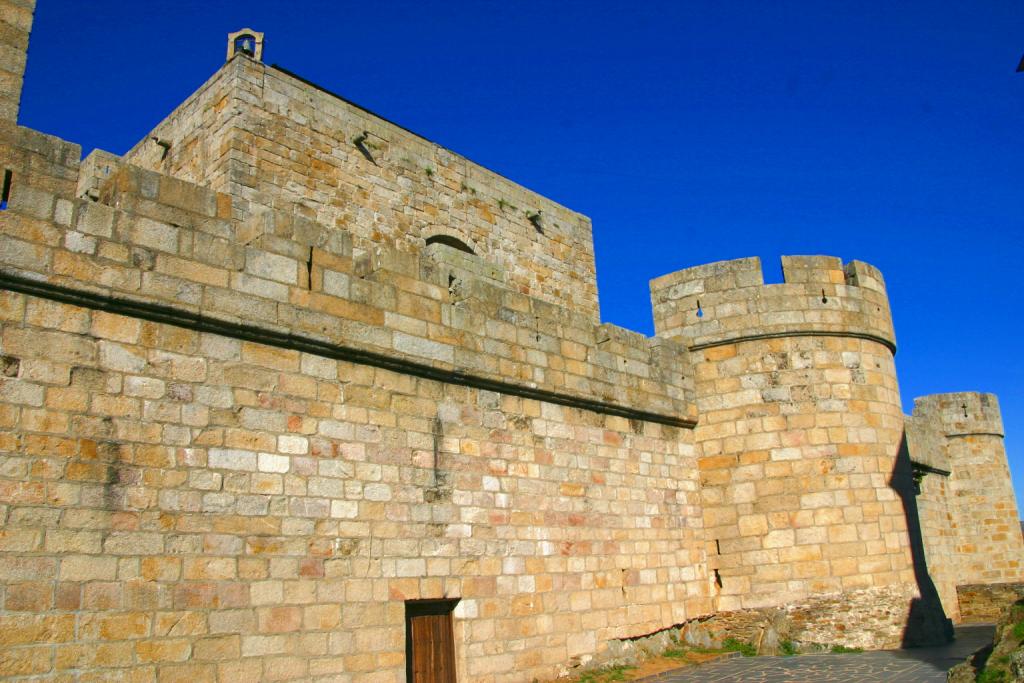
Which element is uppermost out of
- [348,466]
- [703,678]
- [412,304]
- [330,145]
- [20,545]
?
[330,145]

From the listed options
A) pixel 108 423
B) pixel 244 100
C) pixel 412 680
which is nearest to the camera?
pixel 108 423

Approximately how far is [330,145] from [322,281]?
5085 mm

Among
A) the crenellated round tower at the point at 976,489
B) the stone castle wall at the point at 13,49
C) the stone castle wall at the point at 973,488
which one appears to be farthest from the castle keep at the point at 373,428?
the crenellated round tower at the point at 976,489

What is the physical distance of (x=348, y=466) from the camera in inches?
277

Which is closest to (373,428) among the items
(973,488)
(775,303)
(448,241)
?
(775,303)

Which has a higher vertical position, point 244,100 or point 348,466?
point 244,100

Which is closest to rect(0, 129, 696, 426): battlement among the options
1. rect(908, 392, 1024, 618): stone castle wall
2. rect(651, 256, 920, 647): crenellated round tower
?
rect(651, 256, 920, 647): crenellated round tower

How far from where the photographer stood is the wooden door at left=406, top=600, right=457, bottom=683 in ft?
23.8

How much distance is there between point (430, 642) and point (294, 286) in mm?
3042

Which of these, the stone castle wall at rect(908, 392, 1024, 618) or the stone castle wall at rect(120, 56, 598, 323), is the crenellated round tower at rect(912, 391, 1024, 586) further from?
the stone castle wall at rect(120, 56, 598, 323)

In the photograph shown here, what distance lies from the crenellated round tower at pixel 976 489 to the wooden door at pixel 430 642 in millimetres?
12629

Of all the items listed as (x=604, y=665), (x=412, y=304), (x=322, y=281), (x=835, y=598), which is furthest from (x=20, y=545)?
(x=835, y=598)

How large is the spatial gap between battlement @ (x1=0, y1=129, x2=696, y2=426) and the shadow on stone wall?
3458 millimetres

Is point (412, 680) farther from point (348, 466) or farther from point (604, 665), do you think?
point (604, 665)
